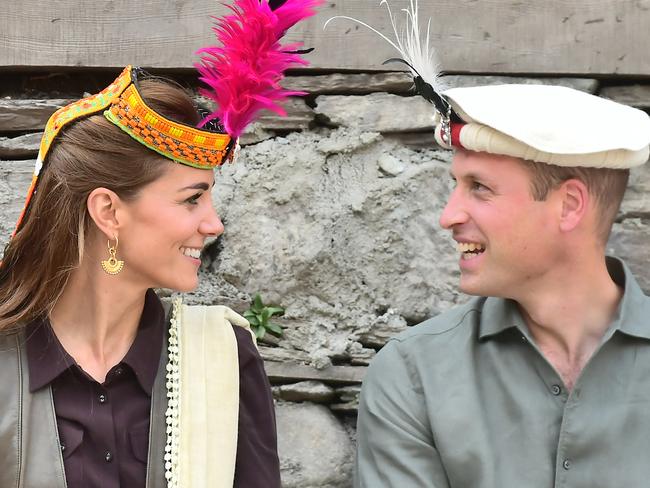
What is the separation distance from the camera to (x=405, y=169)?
3.48 metres

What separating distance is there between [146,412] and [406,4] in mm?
1513

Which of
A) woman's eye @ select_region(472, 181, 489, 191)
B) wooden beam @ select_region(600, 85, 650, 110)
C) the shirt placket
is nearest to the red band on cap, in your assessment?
woman's eye @ select_region(472, 181, 489, 191)

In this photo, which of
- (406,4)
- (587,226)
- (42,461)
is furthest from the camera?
(406,4)

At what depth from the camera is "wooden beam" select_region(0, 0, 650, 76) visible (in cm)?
341

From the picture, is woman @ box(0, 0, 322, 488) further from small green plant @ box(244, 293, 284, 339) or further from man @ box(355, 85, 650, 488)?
small green plant @ box(244, 293, 284, 339)

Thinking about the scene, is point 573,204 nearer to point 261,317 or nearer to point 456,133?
point 456,133

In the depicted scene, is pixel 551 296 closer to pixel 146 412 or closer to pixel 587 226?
pixel 587 226

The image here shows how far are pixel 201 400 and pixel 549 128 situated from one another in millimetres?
1113

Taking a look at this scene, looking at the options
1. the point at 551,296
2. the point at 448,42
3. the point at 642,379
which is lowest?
the point at 642,379

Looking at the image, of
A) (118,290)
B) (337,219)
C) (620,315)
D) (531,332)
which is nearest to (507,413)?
(531,332)

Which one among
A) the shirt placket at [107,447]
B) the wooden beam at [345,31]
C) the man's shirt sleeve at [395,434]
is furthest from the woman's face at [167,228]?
the wooden beam at [345,31]

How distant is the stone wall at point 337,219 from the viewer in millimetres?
3455

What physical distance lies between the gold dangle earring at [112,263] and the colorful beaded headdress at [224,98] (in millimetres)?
254

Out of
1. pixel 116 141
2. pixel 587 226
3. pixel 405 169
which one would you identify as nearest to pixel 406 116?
pixel 405 169
